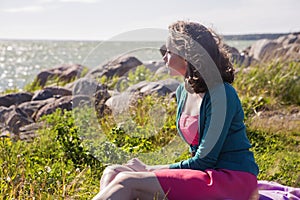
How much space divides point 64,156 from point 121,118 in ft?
4.45

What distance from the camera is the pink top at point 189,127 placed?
3691 mm

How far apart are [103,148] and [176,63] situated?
173 cm

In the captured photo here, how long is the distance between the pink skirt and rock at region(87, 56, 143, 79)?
6.85 metres

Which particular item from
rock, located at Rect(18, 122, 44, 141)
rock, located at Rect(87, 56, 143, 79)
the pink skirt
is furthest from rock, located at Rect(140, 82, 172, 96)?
the pink skirt

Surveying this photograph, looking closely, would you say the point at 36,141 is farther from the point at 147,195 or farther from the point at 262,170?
the point at 147,195

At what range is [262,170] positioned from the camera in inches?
207

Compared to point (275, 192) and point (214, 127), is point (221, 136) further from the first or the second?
point (275, 192)

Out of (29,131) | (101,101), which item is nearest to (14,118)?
(29,131)

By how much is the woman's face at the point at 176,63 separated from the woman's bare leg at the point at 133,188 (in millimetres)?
694

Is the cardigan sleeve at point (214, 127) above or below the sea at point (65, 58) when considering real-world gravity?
above

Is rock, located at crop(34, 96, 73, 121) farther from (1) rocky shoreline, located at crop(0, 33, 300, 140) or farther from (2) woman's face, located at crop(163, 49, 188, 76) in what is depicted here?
(2) woman's face, located at crop(163, 49, 188, 76)

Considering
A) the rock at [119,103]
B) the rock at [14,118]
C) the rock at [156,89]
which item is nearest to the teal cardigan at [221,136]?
the rock at [119,103]

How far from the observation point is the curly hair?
11.9ft

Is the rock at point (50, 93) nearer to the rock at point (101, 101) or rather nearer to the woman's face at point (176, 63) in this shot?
the rock at point (101, 101)
